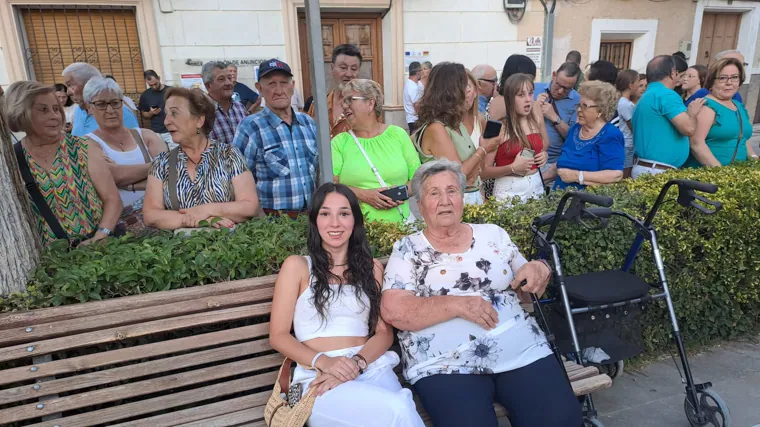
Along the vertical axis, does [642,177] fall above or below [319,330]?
above

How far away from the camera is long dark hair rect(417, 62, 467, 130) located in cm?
358

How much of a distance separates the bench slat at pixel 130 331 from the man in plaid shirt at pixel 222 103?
2656mm

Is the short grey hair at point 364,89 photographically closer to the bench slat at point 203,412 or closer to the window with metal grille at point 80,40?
the bench slat at point 203,412

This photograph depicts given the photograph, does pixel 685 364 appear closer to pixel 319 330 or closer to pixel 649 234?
pixel 649 234

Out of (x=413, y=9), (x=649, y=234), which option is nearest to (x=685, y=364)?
(x=649, y=234)

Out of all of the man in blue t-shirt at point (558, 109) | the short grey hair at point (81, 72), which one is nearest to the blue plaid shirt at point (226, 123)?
the short grey hair at point (81, 72)

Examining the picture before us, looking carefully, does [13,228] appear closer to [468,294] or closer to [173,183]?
[173,183]

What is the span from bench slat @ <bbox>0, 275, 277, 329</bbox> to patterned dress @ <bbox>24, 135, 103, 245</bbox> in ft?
2.72

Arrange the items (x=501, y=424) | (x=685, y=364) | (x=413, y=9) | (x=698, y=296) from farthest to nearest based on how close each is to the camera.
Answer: (x=413, y=9) < (x=698, y=296) < (x=501, y=424) < (x=685, y=364)

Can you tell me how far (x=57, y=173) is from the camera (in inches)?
114

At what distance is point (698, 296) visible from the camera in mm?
3422

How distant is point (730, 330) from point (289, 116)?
11.9 feet

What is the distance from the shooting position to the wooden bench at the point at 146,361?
207cm

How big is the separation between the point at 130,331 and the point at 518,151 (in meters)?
2.92
